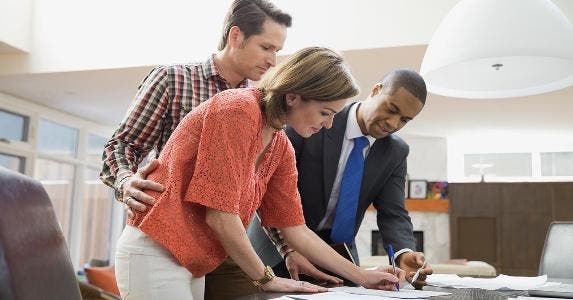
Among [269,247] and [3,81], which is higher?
[3,81]

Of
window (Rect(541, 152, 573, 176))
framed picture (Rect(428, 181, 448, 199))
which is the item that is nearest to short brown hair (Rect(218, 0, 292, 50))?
framed picture (Rect(428, 181, 448, 199))

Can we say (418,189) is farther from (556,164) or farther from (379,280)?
(379,280)

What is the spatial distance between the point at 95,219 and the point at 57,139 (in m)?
1.51

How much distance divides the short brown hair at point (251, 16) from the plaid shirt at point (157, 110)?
13 cm

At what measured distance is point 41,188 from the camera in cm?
91

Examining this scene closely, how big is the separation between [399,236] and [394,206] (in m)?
0.11

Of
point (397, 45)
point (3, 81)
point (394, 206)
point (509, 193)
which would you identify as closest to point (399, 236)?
point (394, 206)

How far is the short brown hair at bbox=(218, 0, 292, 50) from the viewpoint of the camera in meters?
1.66

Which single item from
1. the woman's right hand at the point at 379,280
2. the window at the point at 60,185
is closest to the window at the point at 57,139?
the window at the point at 60,185

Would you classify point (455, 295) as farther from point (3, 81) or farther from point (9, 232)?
point (3, 81)

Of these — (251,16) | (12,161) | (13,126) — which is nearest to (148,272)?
(251,16)

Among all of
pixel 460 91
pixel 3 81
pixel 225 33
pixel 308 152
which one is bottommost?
pixel 308 152

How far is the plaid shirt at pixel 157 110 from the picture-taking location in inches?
60.9

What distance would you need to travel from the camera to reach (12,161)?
22.9 ft
